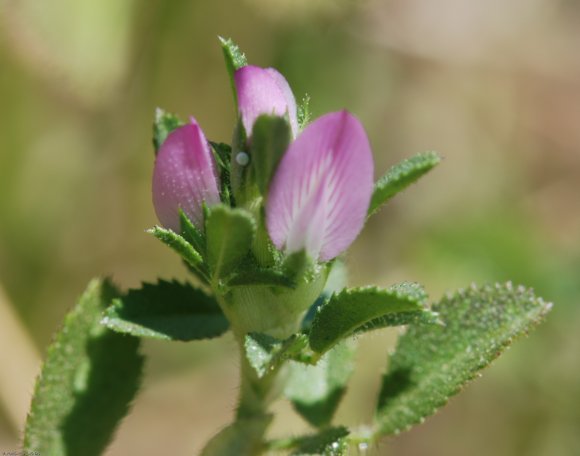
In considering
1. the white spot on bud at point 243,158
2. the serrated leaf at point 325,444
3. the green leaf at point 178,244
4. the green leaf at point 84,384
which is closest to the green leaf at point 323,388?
the serrated leaf at point 325,444

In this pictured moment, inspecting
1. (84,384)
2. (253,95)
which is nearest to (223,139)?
(84,384)

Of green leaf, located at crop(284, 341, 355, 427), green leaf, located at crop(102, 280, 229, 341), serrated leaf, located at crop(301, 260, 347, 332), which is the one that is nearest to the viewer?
green leaf, located at crop(102, 280, 229, 341)

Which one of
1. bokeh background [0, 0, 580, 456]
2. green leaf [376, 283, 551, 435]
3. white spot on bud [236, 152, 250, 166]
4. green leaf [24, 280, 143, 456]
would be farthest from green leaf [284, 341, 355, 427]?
bokeh background [0, 0, 580, 456]

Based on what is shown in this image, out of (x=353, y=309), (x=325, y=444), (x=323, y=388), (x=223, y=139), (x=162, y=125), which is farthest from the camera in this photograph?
(x=223, y=139)

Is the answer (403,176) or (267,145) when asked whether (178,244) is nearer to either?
(267,145)

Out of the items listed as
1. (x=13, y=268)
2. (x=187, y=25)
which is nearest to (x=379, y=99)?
(x=187, y=25)

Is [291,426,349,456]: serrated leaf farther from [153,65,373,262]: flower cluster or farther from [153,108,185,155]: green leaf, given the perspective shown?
[153,108,185,155]: green leaf
